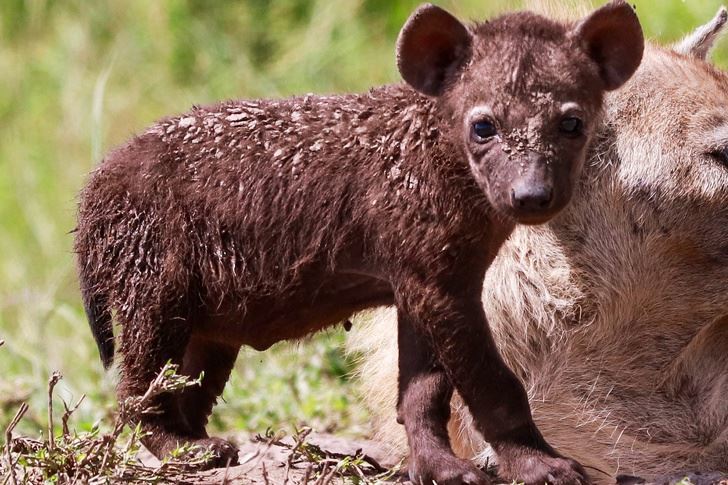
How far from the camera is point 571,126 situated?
10.3 ft

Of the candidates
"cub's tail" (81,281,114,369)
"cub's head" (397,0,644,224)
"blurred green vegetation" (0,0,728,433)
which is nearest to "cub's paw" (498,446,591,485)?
"cub's head" (397,0,644,224)

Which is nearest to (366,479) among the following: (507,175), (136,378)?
(136,378)

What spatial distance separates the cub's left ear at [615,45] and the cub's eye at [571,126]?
0.82 feet

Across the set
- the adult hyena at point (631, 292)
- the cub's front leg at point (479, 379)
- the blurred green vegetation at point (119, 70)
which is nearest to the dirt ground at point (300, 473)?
the cub's front leg at point (479, 379)

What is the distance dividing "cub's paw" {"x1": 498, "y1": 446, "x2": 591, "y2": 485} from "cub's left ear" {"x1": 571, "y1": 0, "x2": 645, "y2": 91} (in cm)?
92

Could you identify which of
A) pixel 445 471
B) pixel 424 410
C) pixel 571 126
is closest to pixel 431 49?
pixel 571 126

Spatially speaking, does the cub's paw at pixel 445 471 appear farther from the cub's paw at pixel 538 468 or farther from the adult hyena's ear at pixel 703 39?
the adult hyena's ear at pixel 703 39

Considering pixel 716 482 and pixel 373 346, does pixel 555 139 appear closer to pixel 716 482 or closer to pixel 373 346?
pixel 716 482

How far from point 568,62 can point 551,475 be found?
0.99 metres

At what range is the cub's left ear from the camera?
131 inches

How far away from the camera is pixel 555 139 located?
3.09 m

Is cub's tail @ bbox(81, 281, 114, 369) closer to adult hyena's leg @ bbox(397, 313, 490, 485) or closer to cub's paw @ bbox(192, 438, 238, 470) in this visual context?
cub's paw @ bbox(192, 438, 238, 470)

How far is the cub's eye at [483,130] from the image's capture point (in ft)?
10.2

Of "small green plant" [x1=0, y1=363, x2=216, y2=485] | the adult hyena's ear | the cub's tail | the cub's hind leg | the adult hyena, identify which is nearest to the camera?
"small green plant" [x1=0, y1=363, x2=216, y2=485]
